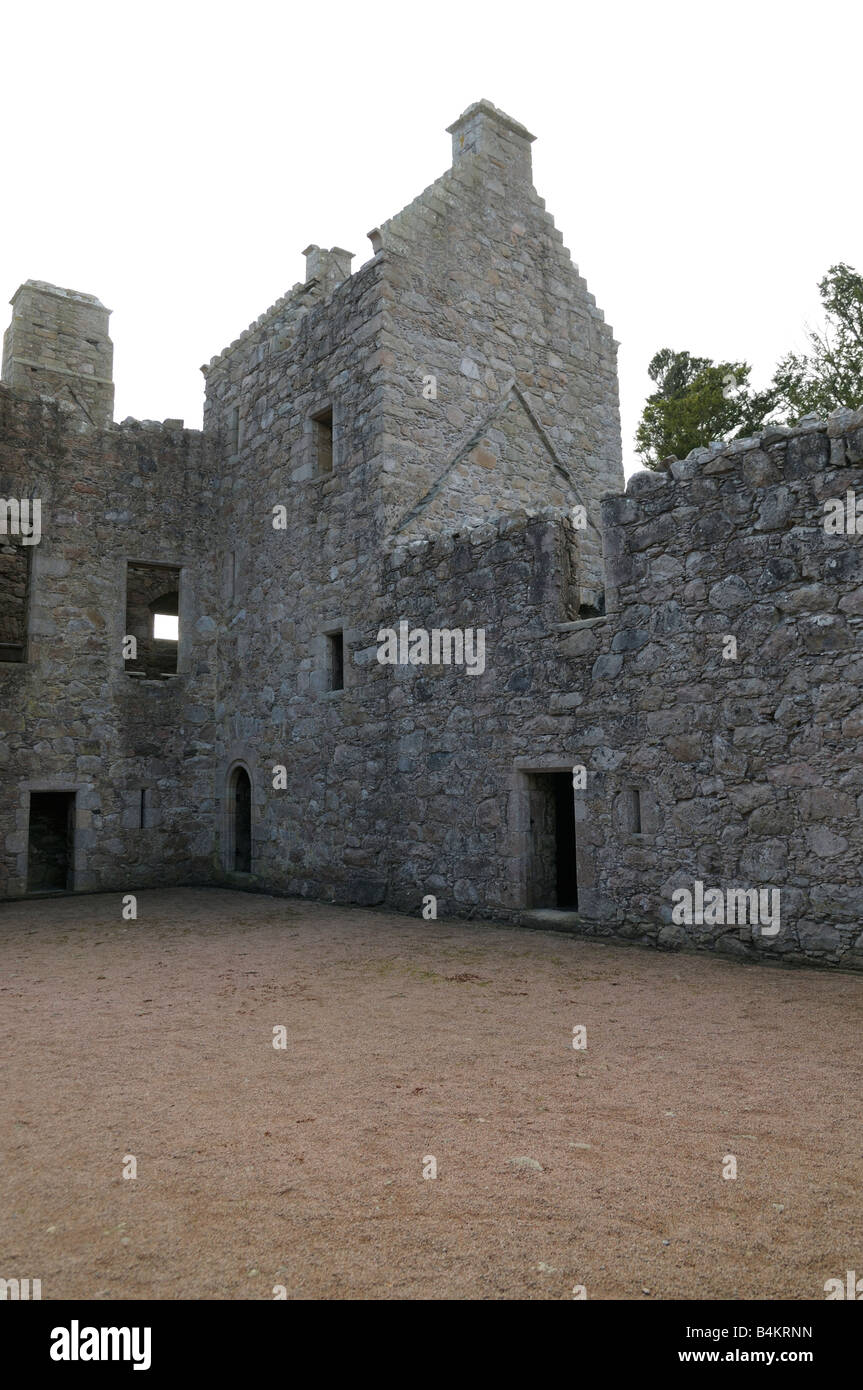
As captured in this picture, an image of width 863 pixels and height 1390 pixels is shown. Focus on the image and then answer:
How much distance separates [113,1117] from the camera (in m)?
3.57

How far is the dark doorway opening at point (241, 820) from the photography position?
12883mm

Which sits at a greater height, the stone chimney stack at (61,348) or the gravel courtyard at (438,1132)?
the stone chimney stack at (61,348)

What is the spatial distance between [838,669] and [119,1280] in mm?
5401

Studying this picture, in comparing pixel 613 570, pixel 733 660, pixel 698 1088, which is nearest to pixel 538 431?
pixel 613 570

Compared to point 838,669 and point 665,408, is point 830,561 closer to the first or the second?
point 838,669

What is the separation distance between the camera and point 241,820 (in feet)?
42.7

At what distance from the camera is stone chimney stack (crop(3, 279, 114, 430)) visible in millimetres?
15102

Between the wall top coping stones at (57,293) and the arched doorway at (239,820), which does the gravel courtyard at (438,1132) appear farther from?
the wall top coping stones at (57,293)

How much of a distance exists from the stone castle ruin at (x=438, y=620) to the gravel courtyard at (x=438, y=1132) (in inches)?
60.8

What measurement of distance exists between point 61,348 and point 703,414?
13.3m

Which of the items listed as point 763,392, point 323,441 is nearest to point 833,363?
point 763,392

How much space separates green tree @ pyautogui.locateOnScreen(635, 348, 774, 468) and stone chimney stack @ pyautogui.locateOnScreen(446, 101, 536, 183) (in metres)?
7.94

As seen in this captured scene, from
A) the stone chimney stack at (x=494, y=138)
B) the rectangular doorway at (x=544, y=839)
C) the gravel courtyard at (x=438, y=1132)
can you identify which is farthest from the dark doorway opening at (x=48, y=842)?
the stone chimney stack at (x=494, y=138)

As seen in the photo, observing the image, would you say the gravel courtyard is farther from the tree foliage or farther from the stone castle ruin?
the tree foliage
